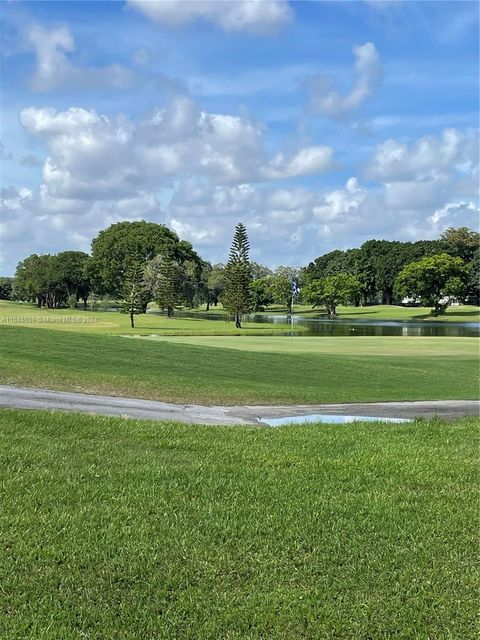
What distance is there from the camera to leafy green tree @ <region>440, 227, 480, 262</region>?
14025 cm

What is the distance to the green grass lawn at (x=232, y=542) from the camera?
4082 mm

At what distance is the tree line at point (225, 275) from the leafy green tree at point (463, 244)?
22 centimetres

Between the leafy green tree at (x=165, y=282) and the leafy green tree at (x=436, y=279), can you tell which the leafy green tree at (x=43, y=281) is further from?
the leafy green tree at (x=436, y=279)

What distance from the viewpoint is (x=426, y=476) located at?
7.04m

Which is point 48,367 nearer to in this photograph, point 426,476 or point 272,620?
point 426,476

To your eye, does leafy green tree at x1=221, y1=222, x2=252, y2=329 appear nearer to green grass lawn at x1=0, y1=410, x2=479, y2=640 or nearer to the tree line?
the tree line

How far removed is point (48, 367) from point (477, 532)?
1382cm

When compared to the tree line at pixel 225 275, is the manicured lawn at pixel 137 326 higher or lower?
lower

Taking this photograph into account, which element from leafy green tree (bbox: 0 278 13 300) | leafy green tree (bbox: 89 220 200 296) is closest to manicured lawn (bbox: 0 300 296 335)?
leafy green tree (bbox: 89 220 200 296)

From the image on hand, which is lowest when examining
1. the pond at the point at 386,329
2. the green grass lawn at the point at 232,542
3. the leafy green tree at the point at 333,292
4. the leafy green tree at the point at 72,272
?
the pond at the point at 386,329

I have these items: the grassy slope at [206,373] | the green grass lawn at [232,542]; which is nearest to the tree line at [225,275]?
the grassy slope at [206,373]

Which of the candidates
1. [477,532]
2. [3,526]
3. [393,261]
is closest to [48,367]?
[3,526]

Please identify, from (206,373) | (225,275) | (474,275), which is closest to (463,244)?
(474,275)

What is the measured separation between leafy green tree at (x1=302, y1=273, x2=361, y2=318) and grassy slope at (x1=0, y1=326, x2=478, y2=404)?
9658 cm
